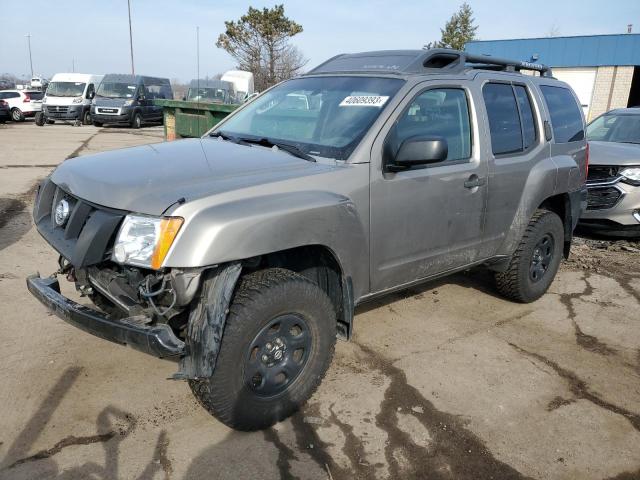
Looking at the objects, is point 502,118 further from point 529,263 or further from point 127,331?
point 127,331

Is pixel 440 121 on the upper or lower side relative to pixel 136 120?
upper

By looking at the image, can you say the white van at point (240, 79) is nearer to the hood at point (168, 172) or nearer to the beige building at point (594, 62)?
the beige building at point (594, 62)

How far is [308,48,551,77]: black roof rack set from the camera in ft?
12.0

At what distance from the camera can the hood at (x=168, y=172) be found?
2.54 metres

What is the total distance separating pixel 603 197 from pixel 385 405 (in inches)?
198

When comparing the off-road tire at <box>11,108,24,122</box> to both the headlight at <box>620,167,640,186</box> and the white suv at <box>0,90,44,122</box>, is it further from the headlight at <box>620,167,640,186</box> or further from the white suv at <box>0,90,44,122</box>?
the headlight at <box>620,167,640,186</box>

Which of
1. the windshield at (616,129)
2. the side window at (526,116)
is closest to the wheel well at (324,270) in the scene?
the side window at (526,116)

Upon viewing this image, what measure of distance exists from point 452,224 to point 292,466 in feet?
6.22

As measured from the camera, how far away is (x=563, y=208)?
484 cm

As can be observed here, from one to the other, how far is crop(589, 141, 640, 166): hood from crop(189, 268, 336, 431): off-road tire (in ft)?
17.5

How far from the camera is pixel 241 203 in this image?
255cm

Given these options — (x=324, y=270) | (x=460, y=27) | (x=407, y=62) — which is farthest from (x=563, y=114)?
(x=460, y=27)

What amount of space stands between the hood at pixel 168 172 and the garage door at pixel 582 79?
26928mm

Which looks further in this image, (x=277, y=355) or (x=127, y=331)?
(x=277, y=355)
